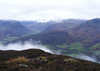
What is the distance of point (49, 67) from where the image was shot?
45.8 m

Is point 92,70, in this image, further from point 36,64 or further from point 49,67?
point 36,64

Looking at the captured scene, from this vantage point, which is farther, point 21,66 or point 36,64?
point 36,64

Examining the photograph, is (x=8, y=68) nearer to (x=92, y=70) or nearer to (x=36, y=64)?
(x=36, y=64)

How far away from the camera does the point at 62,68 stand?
4578cm

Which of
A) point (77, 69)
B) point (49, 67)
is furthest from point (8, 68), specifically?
point (77, 69)

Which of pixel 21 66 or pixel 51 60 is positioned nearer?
pixel 21 66

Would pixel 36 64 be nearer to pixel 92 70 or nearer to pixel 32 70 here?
pixel 32 70

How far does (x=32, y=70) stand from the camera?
4250 centimetres

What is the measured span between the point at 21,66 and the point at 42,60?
816 centimetres

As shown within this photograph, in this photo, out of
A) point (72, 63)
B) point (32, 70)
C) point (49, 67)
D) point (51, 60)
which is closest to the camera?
point (32, 70)

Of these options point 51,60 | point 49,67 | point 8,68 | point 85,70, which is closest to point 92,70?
point 85,70

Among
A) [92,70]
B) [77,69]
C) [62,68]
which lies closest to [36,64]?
[62,68]

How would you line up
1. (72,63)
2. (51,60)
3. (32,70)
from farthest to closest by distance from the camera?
(51,60), (72,63), (32,70)

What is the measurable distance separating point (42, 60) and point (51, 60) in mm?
2729
